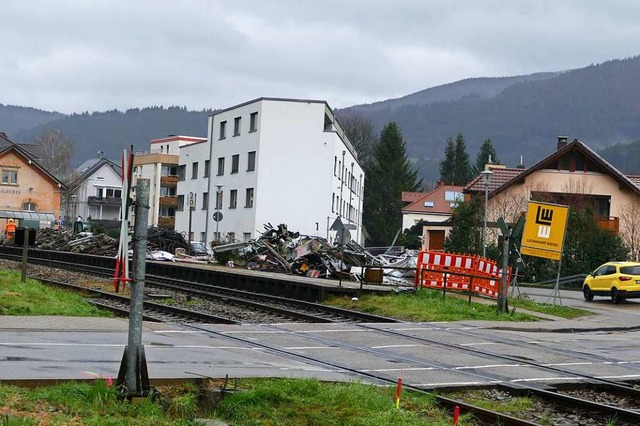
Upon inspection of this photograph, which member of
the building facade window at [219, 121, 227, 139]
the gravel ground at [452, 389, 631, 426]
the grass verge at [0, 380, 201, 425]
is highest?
the building facade window at [219, 121, 227, 139]

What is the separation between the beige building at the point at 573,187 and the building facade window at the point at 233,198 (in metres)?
18.1

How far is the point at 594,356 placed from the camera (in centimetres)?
1892

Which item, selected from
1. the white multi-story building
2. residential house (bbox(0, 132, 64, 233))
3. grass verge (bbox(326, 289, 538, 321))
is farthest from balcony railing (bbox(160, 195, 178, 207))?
grass verge (bbox(326, 289, 538, 321))

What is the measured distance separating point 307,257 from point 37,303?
2289cm

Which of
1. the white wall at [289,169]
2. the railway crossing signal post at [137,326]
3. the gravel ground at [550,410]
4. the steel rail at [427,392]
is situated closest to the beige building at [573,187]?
the white wall at [289,169]

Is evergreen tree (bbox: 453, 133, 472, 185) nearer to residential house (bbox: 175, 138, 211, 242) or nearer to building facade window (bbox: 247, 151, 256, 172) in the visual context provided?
residential house (bbox: 175, 138, 211, 242)

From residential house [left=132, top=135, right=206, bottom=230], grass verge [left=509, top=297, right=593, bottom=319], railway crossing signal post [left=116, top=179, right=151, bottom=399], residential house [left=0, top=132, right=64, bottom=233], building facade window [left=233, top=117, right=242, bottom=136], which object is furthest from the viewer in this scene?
residential house [left=132, top=135, right=206, bottom=230]

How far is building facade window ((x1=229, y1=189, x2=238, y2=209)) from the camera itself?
76.5 metres

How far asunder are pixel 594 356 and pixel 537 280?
128ft

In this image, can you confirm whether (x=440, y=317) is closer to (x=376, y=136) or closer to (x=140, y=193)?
(x=140, y=193)

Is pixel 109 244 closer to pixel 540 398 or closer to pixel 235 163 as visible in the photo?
pixel 235 163

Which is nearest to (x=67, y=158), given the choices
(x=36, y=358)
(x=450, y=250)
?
(x=450, y=250)

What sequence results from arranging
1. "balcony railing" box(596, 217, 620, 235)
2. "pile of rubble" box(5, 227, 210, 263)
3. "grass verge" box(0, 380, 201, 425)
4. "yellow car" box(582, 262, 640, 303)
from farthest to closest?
"balcony railing" box(596, 217, 620, 235)
"pile of rubble" box(5, 227, 210, 263)
"yellow car" box(582, 262, 640, 303)
"grass verge" box(0, 380, 201, 425)

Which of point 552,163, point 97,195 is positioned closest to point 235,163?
point 552,163
